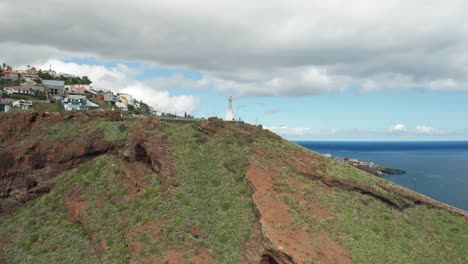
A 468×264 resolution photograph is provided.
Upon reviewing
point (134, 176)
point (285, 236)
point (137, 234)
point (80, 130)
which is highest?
point (80, 130)

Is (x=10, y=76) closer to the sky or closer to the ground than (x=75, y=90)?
closer to the sky

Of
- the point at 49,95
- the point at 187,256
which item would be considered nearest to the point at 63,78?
the point at 49,95

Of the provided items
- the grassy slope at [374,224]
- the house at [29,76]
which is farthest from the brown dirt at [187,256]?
the house at [29,76]

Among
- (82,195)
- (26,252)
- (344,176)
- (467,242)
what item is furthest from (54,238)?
(467,242)

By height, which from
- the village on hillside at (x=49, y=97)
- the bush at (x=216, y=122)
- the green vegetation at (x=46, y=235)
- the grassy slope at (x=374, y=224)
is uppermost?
the village on hillside at (x=49, y=97)

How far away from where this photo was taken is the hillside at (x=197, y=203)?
18688 mm

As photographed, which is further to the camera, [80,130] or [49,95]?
[49,95]

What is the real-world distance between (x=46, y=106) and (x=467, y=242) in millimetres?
67117

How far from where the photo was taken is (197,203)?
2158 cm

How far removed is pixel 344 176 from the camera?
79.5 ft

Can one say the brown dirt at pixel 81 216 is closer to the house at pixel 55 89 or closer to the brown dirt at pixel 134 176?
the brown dirt at pixel 134 176

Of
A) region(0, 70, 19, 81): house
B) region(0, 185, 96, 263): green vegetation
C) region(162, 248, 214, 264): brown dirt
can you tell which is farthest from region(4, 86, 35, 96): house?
region(162, 248, 214, 264): brown dirt

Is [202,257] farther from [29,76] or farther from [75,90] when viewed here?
[29,76]

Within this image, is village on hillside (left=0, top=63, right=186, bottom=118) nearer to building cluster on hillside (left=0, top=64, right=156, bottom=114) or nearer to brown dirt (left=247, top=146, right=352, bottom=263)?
building cluster on hillside (left=0, top=64, right=156, bottom=114)
